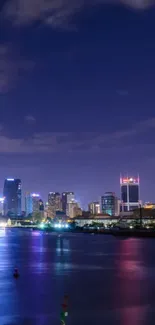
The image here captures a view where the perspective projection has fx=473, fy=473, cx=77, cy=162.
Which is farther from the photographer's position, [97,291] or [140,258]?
[140,258]

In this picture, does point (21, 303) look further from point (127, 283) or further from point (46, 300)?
point (127, 283)

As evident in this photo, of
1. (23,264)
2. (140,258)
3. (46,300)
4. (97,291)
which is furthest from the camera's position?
(140,258)

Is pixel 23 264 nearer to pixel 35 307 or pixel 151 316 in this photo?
pixel 35 307

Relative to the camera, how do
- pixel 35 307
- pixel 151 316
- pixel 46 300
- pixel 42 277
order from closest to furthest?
1. pixel 151 316
2. pixel 35 307
3. pixel 46 300
4. pixel 42 277

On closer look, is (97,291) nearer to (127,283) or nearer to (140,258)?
(127,283)

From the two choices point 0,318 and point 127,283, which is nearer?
point 0,318

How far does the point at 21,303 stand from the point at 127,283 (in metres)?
11.4

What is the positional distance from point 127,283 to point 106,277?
168 inches

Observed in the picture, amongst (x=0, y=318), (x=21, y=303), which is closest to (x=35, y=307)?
(x=21, y=303)

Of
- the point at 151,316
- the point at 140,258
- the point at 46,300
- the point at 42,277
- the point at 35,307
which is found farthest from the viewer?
the point at 140,258

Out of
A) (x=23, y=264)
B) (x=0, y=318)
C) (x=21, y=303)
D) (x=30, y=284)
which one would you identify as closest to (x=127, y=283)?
(x=30, y=284)

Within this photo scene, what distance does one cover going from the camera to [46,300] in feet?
99.1

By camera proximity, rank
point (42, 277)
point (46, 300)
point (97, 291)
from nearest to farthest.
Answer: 1. point (46, 300)
2. point (97, 291)
3. point (42, 277)

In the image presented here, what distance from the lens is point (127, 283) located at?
37.9 m
